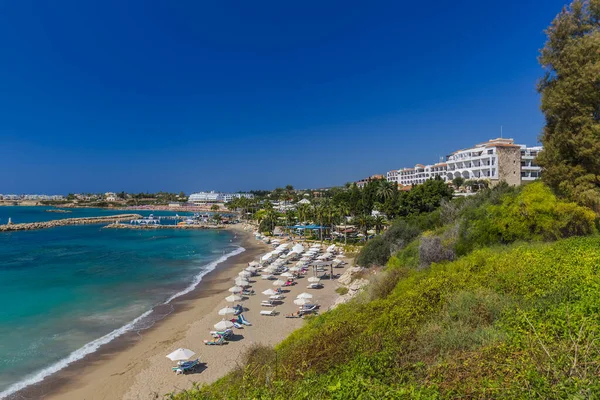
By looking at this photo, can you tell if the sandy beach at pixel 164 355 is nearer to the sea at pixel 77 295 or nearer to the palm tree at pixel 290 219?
the sea at pixel 77 295

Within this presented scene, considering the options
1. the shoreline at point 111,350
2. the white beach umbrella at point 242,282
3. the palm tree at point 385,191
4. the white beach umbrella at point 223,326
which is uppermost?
the palm tree at point 385,191

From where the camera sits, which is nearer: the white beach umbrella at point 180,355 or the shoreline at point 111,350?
the shoreline at point 111,350

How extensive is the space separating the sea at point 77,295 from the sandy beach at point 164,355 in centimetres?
93

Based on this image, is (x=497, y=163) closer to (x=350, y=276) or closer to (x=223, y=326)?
(x=350, y=276)

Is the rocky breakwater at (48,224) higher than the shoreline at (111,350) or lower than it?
higher

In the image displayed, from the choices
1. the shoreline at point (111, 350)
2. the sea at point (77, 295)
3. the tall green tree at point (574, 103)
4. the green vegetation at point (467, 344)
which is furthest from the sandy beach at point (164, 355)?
the tall green tree at point (574, 103)

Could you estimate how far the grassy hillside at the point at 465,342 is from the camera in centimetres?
411

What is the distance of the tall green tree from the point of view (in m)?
13.2

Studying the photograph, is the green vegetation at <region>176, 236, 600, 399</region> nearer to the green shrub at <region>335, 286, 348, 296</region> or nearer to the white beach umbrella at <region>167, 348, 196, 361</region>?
the white beach umbrella at <region>167, 348, 196, 361</region>

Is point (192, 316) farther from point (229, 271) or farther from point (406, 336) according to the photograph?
point (406, 336)

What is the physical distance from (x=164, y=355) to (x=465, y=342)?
13.1m

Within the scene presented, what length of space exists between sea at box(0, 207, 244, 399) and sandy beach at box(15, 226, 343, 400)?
36.8 inches

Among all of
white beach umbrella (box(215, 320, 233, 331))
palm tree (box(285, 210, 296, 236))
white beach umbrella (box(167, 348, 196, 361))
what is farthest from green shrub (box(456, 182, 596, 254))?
palm tree (box(285, 210, 296, 236))

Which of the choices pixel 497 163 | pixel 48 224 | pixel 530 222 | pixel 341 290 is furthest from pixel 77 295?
pixel 48 224
